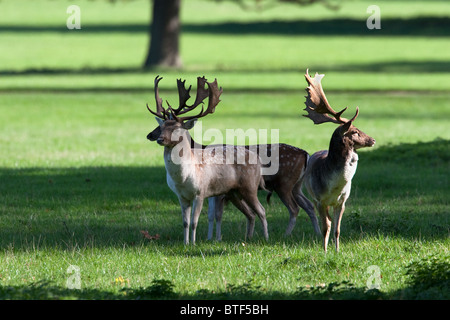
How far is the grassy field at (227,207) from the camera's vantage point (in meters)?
8.98

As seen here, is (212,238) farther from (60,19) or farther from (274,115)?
(60,19)

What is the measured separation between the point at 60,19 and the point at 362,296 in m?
78.2

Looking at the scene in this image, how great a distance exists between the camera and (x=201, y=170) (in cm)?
1087

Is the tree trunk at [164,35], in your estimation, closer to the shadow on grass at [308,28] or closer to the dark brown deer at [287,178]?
the shadow on grass at [308,28]

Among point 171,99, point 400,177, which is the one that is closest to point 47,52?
point 171,99

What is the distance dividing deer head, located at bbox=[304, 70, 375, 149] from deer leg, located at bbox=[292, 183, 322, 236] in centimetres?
156

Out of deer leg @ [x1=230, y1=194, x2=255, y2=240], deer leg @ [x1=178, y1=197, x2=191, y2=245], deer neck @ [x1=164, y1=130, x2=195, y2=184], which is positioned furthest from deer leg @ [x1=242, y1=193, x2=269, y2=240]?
deer neck @ [x1=164, y1=130, x2=195, y2=184]

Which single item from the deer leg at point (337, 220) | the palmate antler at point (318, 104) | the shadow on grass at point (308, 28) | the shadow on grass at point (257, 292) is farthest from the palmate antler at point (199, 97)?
the shadow on grass at point (308, 28)

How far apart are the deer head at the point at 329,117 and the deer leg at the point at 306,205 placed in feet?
5.11

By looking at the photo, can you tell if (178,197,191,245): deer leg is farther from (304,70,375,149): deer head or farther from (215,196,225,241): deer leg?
(304,70,375,149): deer head

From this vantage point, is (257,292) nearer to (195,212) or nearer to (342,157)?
(342,157)

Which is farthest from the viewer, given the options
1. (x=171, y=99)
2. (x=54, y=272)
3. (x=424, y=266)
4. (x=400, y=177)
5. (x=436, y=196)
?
(x=171, y=99)

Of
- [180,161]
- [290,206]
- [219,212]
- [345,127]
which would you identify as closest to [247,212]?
[219,212]

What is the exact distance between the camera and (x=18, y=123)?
28188mm
